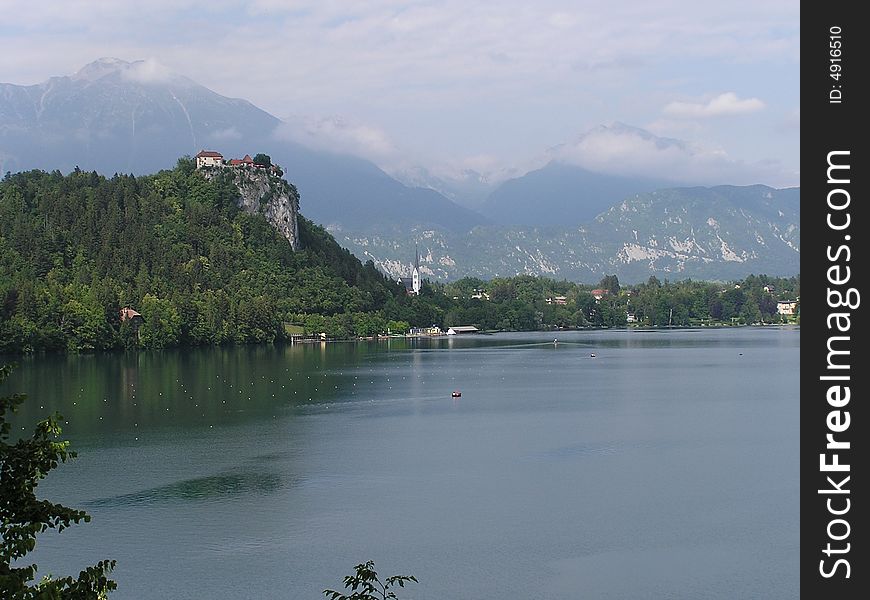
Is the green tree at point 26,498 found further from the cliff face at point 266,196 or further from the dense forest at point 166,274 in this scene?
the cliff face at point 266,196

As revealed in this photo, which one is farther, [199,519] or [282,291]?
[282,291]

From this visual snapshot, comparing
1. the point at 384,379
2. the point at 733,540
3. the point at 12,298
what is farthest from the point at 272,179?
the point at 733,540

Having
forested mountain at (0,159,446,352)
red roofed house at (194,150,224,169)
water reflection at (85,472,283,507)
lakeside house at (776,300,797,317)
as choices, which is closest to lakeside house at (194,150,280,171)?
red roofed house at (194,150,224,169)

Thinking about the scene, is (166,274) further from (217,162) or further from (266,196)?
(217,162)

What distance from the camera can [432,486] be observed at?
3416 cm

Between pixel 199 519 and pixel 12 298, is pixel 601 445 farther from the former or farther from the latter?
pixel 12 298

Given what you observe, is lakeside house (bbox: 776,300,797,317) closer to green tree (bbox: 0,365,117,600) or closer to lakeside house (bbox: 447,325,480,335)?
lakeside house (bbox: 447,325,480,335)

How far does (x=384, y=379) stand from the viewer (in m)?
70.8

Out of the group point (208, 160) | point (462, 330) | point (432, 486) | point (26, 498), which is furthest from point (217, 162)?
point (26, 498)

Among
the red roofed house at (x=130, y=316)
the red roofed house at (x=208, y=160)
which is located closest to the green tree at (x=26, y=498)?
the red roofed house at (x=130, y=316)

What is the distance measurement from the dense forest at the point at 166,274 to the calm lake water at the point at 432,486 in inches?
1190

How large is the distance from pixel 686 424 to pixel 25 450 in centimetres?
4034

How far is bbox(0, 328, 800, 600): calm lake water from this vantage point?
82.2 ft

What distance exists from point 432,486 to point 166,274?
88.7 m
